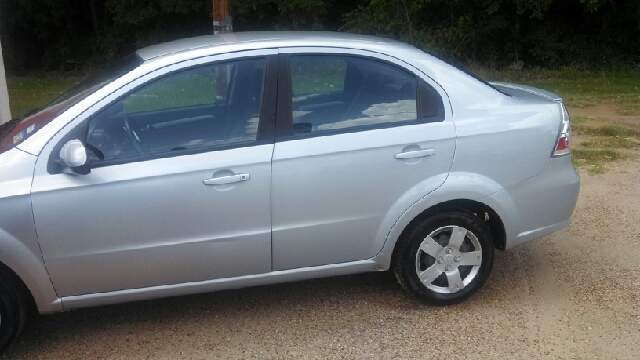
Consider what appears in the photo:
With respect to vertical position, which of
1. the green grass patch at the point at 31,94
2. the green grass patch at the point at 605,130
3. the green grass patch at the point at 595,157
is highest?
the green grass patch at the point at 595,157

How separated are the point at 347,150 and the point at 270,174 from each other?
18.8 inches

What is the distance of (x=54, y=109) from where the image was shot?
3957 mm

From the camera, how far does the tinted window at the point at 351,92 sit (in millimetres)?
4051

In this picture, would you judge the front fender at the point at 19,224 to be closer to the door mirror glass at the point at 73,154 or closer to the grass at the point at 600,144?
the door mirror glass at the point at 73,154

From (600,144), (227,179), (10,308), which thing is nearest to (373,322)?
(227,179)

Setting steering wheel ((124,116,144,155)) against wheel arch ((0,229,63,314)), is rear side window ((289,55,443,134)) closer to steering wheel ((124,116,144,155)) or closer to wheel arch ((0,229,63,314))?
steering wheel ((124,116,144,155))

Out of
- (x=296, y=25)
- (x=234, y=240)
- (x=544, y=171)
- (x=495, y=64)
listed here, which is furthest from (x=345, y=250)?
(x=296, y=25)

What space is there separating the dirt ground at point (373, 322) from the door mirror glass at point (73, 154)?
1.12 meters

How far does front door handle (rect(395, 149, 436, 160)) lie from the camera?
4012 mm

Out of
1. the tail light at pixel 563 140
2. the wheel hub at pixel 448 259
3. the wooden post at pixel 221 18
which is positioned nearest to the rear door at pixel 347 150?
the wheel hub at pixel 448 259

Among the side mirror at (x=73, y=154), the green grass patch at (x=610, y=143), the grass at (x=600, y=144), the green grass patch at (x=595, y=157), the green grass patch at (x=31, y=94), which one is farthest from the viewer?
the green grass patch at (x=31, y=94)

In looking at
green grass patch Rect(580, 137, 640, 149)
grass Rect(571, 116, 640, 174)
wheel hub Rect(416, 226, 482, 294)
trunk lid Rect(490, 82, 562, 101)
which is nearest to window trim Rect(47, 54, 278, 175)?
wheel hub Rect(416, 226, 482, 294)

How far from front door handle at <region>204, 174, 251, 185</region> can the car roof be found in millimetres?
805

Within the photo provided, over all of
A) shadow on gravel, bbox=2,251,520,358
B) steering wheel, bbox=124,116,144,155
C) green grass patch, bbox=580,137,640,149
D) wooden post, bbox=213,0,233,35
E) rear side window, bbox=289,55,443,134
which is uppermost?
rear side window, bbox=289,55,443,134
